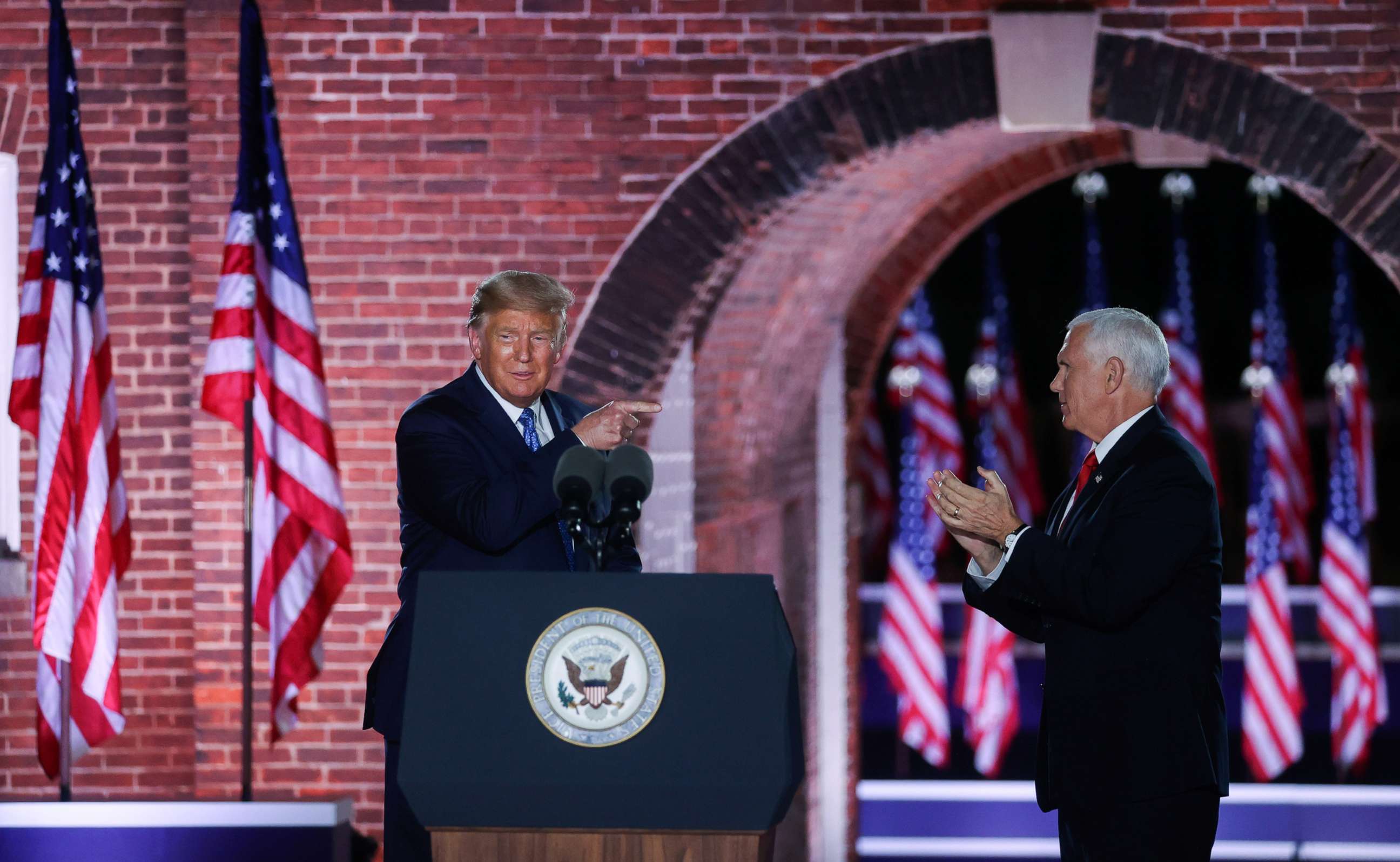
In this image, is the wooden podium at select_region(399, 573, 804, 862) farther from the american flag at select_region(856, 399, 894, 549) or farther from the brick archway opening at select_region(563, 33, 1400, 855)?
the american flag at select_region(856, 399, 894, 549)

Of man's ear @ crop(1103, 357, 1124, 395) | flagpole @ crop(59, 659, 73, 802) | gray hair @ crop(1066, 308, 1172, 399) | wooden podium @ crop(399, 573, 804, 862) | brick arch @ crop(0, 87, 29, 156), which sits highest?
brick arch @ crop(0, 87, 29, 156)

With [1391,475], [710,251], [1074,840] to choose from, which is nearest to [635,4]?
[710,251]

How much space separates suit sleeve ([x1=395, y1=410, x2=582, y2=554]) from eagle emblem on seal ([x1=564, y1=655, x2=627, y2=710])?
0.39m

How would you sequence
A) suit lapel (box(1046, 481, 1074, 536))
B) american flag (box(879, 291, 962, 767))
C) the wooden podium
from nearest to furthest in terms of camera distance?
the wooden podium < suit lapel (box(1046, 481, 1074, 536)) < american flag (box(879, 291, 962, 767))

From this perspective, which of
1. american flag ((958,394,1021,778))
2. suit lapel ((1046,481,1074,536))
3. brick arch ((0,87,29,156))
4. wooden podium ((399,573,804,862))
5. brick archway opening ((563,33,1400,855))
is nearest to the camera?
wooden podium ((399,573,804,862))

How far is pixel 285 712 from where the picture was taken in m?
5.68

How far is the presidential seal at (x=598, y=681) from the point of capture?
2.86 metres

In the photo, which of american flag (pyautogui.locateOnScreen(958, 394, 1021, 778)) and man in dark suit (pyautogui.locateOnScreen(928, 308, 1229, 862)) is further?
american flag (pyautogui.locateOnScreen(958, 394, 1021, 778))

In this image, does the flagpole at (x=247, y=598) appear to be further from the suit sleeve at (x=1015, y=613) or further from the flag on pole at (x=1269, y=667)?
the flag on pole at (x=1269, y=667)

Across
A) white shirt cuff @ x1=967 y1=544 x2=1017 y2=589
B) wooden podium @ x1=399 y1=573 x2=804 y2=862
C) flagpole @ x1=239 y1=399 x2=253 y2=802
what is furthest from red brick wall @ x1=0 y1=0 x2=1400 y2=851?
wooden podium @ x1=399 y1=573 x2=804 y2=862

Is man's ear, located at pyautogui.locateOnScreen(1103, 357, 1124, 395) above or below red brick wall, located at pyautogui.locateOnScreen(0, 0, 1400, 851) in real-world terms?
below

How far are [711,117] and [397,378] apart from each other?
1490mm

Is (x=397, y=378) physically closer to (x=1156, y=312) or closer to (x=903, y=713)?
(x=903, y=713)

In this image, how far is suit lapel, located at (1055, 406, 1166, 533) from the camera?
355 centimetres
